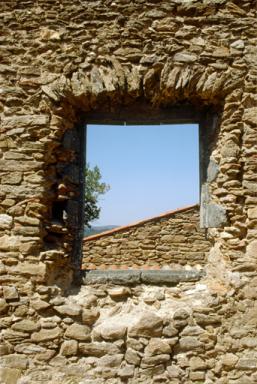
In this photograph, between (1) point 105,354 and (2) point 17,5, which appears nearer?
(1) point 105,354

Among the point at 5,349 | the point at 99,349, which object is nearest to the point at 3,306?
the point at 5,349

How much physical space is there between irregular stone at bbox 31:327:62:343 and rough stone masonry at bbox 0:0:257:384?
0.01m

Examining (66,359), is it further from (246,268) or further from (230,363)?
(246,268)

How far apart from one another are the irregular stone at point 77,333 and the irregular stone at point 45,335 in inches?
3.8

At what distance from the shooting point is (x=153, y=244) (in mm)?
8680

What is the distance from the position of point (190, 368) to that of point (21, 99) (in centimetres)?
315

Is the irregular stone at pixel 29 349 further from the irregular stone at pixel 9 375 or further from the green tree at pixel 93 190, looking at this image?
the green tree at pixel 93 190

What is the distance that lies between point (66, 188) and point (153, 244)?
5471 millimetres

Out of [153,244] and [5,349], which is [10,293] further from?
[153,244]

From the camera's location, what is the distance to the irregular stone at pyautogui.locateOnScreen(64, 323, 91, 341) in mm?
3203

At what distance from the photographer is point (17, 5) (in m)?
3.46

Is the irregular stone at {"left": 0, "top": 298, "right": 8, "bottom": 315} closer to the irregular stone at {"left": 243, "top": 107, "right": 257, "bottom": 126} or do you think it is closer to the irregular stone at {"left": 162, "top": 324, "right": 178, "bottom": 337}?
the irregular stone at {"left": 162, "top": 324, "right": 178, "bottom": 337}

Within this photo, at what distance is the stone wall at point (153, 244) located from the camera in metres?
8.54

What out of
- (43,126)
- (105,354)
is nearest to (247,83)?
(43,126)
